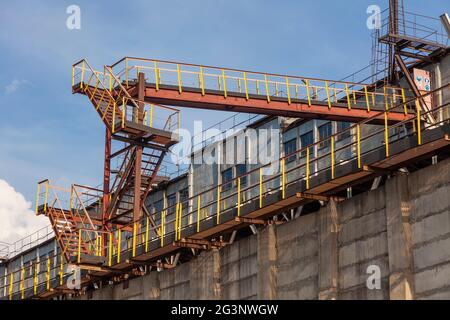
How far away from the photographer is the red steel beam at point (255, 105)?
32906mm

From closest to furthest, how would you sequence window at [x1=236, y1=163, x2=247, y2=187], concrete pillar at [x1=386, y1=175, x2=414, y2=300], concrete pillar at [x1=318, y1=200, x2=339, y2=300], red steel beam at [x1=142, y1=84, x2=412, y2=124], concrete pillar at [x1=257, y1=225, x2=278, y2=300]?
concrete pillar at [x1=386, y1=175, x2=414, y2=300] → concrete pillar at [x1=318, y1=200, x2=339, y2=300] → concrete pillar at [x1=257, y1=225, x2=278, y2=300] → red steel beam at [x1=142, y1=84, x2=412, y2=124] → window at [x1=236, y1=163, x2=247, y2=187]

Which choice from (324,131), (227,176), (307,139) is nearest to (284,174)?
(324,131)

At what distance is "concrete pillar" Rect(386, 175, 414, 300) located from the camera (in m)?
19.2

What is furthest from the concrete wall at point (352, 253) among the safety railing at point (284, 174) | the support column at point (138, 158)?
the support column at point (138, 158)

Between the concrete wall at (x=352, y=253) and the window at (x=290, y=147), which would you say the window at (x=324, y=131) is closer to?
the window at (x=290, y=147)

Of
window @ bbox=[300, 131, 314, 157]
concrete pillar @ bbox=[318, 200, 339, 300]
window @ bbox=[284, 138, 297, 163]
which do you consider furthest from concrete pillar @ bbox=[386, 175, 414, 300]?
window @ bbox=[284, 138, 297, 163]

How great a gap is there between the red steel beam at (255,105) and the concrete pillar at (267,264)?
9.72 m

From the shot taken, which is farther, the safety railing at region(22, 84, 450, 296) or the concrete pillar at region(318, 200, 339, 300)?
the safety railing at region(22, 84, 450, 296)

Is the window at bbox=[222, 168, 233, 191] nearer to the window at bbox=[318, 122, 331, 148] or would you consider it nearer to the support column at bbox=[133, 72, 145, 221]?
the window at bbox=[318, 122, 331, 148]

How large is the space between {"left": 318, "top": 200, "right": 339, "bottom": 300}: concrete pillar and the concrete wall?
3cm

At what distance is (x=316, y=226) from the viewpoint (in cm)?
2242
